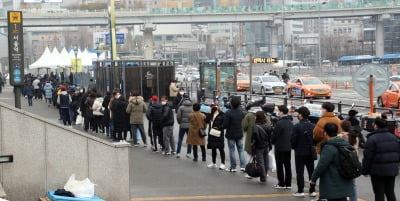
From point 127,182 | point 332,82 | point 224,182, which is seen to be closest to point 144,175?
point 224,182

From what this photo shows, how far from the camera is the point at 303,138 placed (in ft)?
43.8

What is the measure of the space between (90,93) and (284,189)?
45.1 ft

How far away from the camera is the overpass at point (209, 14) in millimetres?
96625

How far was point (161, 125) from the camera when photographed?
20.2m

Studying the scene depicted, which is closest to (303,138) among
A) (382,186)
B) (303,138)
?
(303,138)

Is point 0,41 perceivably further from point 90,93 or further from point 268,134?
point 268,134

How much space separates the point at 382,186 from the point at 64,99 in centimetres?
1985

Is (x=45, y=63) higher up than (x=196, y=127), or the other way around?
(x=45, y=63)

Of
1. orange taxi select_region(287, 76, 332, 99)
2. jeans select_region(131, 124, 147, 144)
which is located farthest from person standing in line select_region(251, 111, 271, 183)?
orange taxi select_region(287, 76, 332, 99)

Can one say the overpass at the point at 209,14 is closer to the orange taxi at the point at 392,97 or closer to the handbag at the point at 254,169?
the orange taxi at the point at 392,97

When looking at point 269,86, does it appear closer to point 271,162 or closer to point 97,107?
point 97,107

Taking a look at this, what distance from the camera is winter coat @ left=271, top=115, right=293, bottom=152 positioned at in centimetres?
1417

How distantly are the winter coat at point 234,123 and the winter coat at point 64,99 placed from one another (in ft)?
45.3

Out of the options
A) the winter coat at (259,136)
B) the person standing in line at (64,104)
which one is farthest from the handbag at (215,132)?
the person standing in line at (64,104)
